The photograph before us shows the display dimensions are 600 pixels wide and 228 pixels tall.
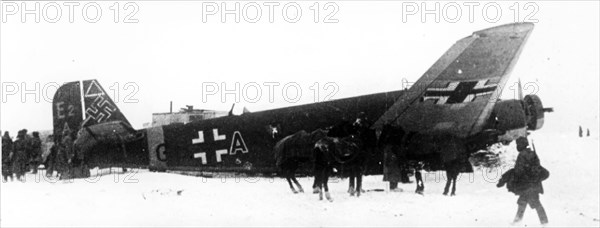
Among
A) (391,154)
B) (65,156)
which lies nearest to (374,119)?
(391,154)

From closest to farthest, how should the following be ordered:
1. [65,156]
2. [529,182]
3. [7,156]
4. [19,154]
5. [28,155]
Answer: [529,182] → [65,156] → [19,154] → [28,155] → [7,156]

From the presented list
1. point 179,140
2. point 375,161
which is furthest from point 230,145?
point 375,161

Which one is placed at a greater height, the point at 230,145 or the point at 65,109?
the point at 65,109

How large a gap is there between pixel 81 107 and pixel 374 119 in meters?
7.03

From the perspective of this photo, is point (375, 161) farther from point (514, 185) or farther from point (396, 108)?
point (514, 185)

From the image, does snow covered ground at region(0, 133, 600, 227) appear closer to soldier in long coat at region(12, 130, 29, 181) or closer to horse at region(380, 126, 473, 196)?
horse at region(380, 126, 473, 196)

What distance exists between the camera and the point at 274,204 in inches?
302

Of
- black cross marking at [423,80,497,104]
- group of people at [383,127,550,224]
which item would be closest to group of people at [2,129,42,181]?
black cross marking at [423,80,497,104]

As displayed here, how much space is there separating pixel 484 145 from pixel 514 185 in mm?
3999

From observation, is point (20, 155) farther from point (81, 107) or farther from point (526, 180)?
point (526, 180)

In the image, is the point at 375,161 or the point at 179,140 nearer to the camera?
the point at 375,161

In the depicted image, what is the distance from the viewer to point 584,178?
10281mm

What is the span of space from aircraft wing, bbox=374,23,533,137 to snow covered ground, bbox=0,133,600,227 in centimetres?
121

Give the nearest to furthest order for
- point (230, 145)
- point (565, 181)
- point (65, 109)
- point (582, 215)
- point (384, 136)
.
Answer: point (582, 215), point (384, 136), point (565, 181), point (230, 145), point (65, 109)
